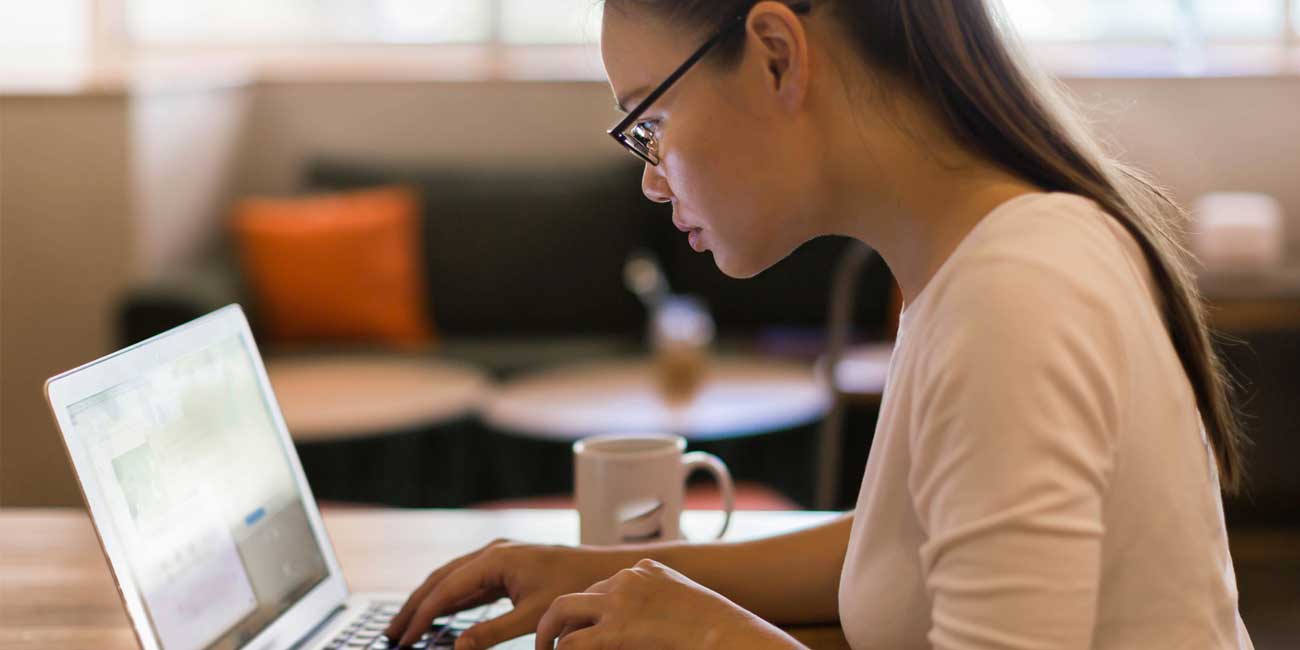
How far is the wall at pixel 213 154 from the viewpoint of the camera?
3.68 meters

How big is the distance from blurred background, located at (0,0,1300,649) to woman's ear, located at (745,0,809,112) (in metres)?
1.87

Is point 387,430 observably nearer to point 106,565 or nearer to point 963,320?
point 106,565

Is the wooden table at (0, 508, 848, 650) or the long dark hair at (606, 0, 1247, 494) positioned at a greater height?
the long dark hair at (606, 0, 1247, 494)

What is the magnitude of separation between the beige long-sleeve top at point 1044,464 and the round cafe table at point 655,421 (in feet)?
6.73

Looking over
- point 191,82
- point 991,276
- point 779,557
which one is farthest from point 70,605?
point 191,82

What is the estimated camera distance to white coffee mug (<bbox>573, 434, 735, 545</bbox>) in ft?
3.77

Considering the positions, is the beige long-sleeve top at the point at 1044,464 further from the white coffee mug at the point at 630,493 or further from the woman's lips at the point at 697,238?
the white coffee mug at the point at 630,493

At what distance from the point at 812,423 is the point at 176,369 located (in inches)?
86.5

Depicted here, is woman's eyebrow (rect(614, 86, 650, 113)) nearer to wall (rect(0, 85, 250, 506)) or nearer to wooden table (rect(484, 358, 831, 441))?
wooden table (rect(484, 358, 831, 441))

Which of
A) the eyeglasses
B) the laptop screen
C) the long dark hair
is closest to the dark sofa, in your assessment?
the laptop screen

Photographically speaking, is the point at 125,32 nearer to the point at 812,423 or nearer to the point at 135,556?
the point at 812,423

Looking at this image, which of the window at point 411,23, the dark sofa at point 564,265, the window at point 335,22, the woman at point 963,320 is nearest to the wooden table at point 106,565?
the woman at point 963,320

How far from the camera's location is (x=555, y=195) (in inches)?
168

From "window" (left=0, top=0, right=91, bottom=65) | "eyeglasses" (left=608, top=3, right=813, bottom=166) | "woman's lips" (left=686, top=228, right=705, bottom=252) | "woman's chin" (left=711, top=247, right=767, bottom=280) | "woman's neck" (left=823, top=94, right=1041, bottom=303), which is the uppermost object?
"window" (left=0, top=0, right=91, bottom=65)
